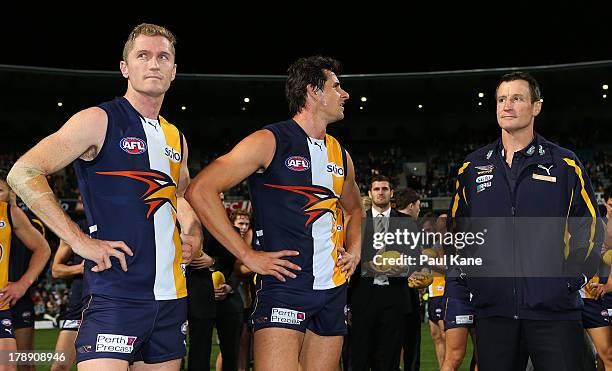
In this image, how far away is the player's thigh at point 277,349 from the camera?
4.26 metres

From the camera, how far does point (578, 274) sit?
→ 14.6 feet

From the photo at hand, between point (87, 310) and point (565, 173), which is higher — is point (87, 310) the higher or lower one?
the lower one

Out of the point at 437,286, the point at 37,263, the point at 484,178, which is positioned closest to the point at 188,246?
the point at 484,178

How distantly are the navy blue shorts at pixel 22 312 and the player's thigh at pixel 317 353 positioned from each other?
3831 mm

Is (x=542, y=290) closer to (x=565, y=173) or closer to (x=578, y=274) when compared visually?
(x=578, y=274)

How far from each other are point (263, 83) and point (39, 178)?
31768 mm

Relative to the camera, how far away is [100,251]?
3.56m

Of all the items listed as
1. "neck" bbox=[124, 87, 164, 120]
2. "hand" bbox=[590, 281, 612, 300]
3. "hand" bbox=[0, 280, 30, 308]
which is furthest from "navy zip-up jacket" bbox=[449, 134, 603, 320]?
"hand" bbox=[0, 280, 30, 308]

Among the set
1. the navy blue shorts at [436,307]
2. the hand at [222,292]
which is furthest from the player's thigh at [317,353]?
the navy blue shorts at [436,307]

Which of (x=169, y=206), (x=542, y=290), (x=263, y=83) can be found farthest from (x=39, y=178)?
(x=263, y=83)

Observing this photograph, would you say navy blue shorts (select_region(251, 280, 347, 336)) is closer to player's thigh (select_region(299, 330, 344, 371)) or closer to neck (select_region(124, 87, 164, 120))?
player's thigh (select_region(299, 330, 344, 371))

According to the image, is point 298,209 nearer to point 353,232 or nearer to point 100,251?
point 353,232

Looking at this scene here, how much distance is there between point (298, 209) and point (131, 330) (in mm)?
1294

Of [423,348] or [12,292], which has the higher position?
[12,292]
